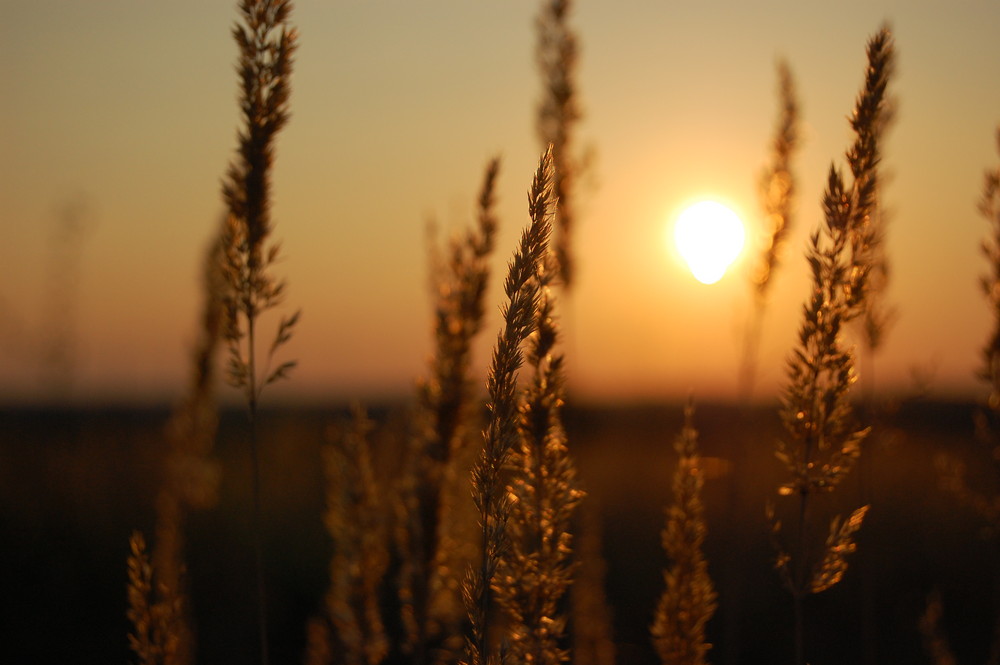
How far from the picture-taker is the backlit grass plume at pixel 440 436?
3.06m

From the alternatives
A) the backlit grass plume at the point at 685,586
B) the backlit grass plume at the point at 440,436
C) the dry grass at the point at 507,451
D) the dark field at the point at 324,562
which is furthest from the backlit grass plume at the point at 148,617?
the dark field at the point at 324,562

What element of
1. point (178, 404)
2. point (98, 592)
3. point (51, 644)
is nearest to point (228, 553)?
point (98, 592)

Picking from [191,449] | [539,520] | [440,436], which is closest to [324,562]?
[191,449]

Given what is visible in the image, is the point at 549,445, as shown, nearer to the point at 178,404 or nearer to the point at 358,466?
the point at 358,466

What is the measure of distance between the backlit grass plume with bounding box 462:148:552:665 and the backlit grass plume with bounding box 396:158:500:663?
0.89m

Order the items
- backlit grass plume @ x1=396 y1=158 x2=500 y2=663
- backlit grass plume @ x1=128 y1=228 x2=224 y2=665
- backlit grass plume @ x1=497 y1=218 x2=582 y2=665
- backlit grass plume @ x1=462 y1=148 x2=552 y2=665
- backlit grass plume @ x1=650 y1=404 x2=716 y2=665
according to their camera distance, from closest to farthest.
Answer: backlit grass plume @ x1=462 y1=148 x2=552 y2=665, backlit grass plume @ x1=497 y1=218 x2=582 y2=665, backlit grass plume @ x1=650 y1=404 x2=716 y2=665, backlit grass plume @ x1=396 y1=158 x2=500 y2=663, backlit grass plume @ x1=128 y1=228 x2=224 y2=665

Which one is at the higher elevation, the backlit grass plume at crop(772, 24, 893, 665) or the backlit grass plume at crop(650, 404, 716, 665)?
the backlit grass plume at crop(772, 24, 893, 665)

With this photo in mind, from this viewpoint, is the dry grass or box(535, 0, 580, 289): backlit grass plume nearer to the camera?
the dry grass

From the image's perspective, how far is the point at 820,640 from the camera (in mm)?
9344

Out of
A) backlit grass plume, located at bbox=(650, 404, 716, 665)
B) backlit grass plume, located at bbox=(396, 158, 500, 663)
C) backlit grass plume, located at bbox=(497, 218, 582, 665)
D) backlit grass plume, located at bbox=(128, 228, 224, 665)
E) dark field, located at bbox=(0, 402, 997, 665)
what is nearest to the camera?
backlit grass plume, located at bbox=(497, 218, 582, 665)

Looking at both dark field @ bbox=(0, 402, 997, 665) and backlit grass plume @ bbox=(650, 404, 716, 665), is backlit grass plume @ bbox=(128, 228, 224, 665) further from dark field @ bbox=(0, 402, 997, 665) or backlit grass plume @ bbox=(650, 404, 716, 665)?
backlit grass plume @ bbox=(650, 404, 716, 665)

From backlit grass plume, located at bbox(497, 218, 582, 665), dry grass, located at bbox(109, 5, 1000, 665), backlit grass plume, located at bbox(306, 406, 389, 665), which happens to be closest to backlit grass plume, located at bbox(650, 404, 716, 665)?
dry grass, located at bbox(109, 5, 1000, 665)

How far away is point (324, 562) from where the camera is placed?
11.4 meters

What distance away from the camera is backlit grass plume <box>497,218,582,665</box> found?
2.38 metres
